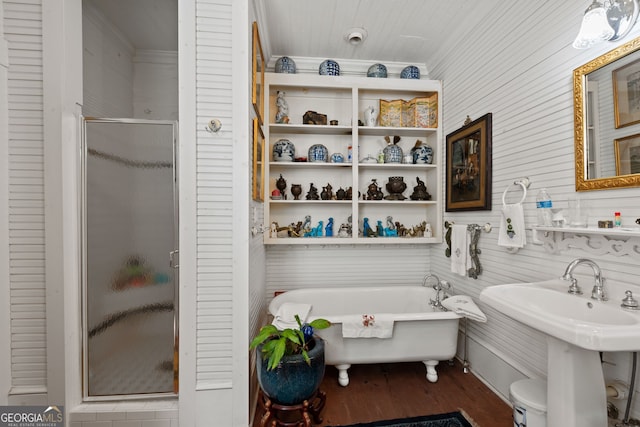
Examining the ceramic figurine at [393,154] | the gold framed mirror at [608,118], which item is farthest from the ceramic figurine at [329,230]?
the gold framed mirror at [608,118]

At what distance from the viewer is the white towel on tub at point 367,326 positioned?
1921mm

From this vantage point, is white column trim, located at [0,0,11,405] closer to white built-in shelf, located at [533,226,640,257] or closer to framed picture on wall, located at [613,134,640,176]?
white built-in shelf, located at [533,226,640,257]

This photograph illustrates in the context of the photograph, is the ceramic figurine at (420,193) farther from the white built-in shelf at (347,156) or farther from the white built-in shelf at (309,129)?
the white built-in shelf at (309,129)

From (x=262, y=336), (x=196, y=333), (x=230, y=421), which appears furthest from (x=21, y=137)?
(x=230, y=421)

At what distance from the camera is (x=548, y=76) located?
1.60m

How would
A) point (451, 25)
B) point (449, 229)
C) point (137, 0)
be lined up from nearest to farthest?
point (137, 0) < point (451, 25) < point (449, 229)

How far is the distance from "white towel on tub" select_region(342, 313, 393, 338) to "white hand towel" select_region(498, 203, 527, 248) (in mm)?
930

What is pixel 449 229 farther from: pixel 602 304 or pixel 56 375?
pixel 56 375

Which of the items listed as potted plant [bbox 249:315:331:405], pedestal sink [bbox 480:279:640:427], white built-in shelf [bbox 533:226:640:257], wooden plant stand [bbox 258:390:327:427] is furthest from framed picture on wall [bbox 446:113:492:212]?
wooden plant stand [bbox 258:390:327:427]

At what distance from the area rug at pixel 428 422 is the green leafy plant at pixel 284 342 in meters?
0.58

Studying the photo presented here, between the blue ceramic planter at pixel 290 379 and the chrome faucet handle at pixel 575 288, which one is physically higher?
the chrome faucet handle at pixel 575 288

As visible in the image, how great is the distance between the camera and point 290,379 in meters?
1.52

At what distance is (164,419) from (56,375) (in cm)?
65

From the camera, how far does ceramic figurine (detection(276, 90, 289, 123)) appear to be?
2.63 metres
